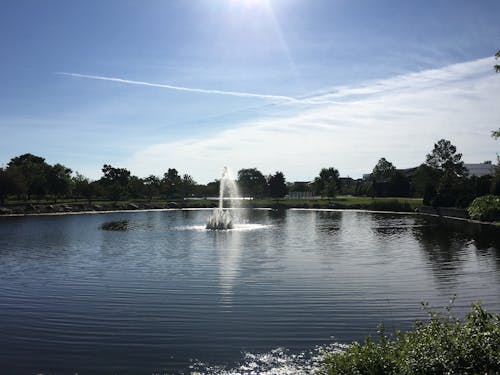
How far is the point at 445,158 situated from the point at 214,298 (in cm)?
10398

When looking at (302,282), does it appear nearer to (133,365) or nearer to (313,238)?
(133,365)

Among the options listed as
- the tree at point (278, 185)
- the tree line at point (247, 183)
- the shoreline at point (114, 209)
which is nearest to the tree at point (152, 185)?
the tree line at point (247, 183)

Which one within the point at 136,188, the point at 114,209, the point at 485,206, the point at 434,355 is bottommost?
the point at 434,355

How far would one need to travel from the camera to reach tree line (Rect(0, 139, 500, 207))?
81812 millimetres

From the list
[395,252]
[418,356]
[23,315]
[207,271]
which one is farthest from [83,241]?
[418,356]

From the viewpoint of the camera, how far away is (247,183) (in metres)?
172

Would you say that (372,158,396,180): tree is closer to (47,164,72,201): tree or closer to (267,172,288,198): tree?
(267,172,288,198): tree

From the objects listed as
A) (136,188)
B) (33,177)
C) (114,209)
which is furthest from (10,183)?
(136,188)

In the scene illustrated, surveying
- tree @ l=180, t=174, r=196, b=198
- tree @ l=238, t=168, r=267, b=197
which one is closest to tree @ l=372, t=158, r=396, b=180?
tree @ l=238, t=168, r=267, b=197

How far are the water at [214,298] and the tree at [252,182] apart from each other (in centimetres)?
12786

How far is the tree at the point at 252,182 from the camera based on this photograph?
16900 centimetres

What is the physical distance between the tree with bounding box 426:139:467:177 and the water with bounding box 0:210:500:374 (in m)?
74.2

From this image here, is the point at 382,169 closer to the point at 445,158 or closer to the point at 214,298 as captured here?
the point at 445,158

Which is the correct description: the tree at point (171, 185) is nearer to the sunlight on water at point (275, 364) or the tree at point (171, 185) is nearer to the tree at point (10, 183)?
the tree at point (10, 183)
